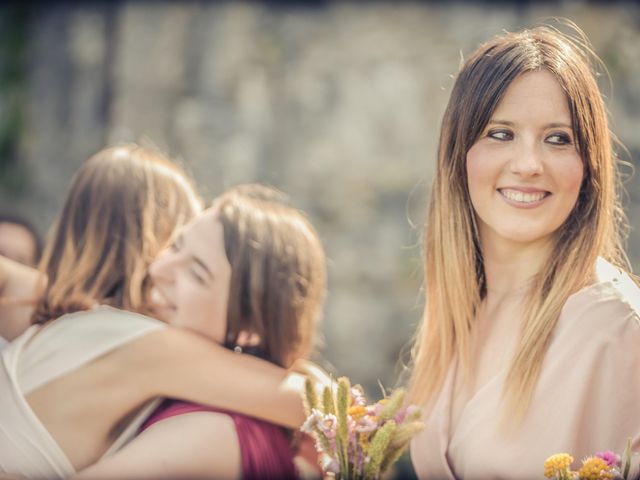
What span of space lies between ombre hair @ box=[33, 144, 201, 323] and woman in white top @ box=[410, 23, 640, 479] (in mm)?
1177

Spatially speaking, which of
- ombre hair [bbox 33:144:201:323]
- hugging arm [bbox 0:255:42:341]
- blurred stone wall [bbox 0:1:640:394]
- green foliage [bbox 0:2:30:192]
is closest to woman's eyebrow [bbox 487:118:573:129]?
ombre hair [bbox 33:144:201:323]

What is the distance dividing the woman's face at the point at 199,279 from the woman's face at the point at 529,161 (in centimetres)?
109

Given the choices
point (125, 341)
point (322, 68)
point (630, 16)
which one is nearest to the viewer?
point (125, 341)

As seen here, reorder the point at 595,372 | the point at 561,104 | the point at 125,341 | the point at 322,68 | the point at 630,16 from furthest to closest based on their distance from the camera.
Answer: the point at 322,68 → the point at 630,16 → the point at 125,341 → the point at 561,104 → the point at 595,372

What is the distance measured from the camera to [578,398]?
8.59ft

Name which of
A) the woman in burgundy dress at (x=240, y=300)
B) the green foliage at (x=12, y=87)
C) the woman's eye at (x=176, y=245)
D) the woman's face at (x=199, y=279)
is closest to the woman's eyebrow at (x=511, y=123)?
the woman in burgundy dress at (x=240, y=300)

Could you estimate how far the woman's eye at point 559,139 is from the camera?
2814mm

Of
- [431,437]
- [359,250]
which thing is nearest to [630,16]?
[359,250]

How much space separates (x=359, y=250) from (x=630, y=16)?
8.81ft

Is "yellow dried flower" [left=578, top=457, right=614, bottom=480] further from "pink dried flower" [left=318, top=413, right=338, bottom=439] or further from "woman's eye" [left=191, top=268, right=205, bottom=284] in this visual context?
"woman's eye" [left=191, top=268, right=205, bottom=284]

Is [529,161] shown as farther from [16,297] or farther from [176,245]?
[16,297]

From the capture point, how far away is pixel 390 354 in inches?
299

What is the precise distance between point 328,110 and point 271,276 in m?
4.29

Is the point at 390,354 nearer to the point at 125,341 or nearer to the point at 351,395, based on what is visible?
the point at 125,341
